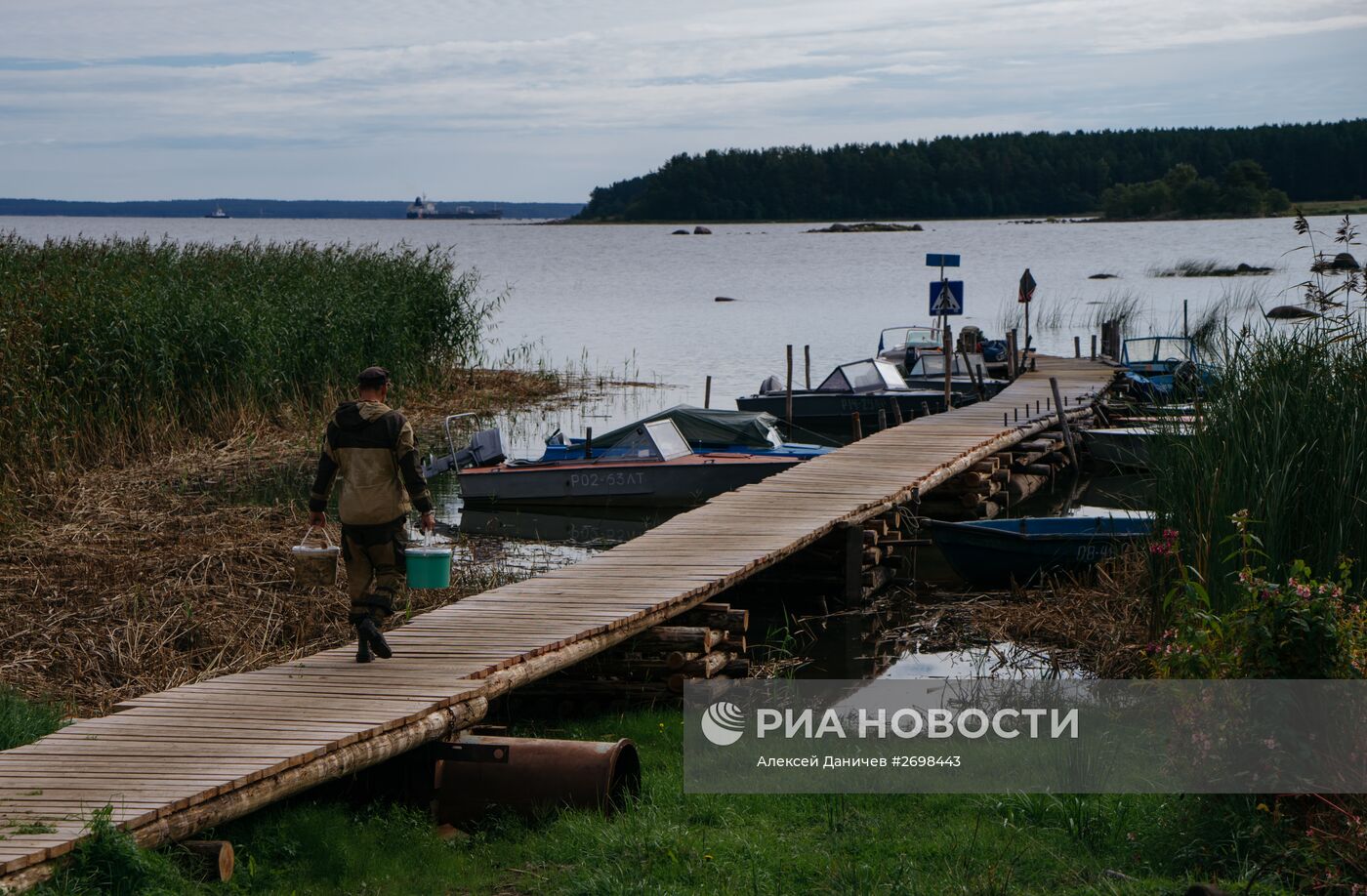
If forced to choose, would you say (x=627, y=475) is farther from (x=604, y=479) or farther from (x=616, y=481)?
(x=604, y=479)

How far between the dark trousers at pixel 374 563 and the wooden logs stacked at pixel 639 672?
1.79m

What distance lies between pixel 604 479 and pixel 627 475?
36cm

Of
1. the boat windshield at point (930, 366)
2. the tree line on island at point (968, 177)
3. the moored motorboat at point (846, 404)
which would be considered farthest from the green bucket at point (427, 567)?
the tree line on island at point (968, 177)

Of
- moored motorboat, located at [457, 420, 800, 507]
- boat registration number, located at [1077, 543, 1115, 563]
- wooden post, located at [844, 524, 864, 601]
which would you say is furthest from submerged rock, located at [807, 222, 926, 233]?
wooden post, located at [844, 524, 864, 601]

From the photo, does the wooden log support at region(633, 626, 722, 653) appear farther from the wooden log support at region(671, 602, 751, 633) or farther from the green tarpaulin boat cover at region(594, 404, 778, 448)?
the green tarpaulin boat cover at region(594, 404, 778, 448)

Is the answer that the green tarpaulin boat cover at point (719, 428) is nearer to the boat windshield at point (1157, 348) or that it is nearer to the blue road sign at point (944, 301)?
the blue road sign at point (944, 301)

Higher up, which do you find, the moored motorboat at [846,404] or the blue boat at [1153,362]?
the blue boat at [1153,362]

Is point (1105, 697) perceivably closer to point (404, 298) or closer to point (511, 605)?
point (511, 605)

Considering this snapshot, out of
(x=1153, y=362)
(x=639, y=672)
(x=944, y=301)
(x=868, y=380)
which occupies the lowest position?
(x=639, y=672)

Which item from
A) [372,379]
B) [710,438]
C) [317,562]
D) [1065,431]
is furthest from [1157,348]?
[372,379]

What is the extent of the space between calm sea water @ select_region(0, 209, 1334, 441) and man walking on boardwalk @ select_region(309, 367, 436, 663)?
1031 cm

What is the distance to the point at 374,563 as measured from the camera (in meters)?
8.49

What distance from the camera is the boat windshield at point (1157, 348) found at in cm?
2864

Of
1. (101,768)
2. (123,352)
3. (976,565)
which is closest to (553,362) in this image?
(123,352)
